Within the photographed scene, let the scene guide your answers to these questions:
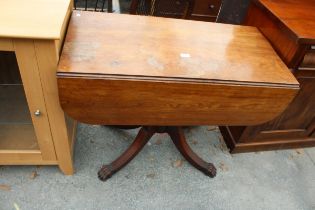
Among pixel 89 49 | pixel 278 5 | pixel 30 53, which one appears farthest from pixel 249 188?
pixel 30 53

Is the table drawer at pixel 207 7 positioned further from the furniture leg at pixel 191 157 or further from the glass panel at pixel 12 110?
the glass panel at pixel 12 110

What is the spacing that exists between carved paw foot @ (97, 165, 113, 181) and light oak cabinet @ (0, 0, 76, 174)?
6.6 inches

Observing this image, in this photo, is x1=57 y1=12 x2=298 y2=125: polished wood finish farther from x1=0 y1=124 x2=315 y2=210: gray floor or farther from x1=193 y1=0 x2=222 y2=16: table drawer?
x1=193 y1=0 x2=222 y2=16: table drawer

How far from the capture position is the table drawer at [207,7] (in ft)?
7.20

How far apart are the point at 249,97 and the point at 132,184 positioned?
0.85 meters

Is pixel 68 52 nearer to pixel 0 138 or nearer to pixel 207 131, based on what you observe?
pixel 0 138

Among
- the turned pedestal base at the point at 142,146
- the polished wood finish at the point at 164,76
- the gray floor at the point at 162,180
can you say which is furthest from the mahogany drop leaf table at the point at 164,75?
the gray floor at the point at 162,180

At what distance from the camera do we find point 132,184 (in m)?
1.50

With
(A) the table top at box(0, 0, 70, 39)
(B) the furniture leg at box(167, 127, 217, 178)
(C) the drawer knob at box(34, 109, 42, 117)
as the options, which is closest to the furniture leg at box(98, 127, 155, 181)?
(B) the furniture leg at box(167, 127, 217, 178)

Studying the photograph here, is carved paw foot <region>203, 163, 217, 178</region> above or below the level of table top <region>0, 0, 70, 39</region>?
below

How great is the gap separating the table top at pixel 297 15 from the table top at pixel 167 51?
135 millimetres

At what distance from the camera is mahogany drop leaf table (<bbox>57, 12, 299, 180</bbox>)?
0.97m

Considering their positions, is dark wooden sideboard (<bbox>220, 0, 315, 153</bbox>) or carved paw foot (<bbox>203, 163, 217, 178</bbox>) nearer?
dark wooden sideboard (<bbox>220, 0, 315, 153</bbox>)

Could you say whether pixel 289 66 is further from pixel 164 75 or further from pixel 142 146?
pixel 142 146
